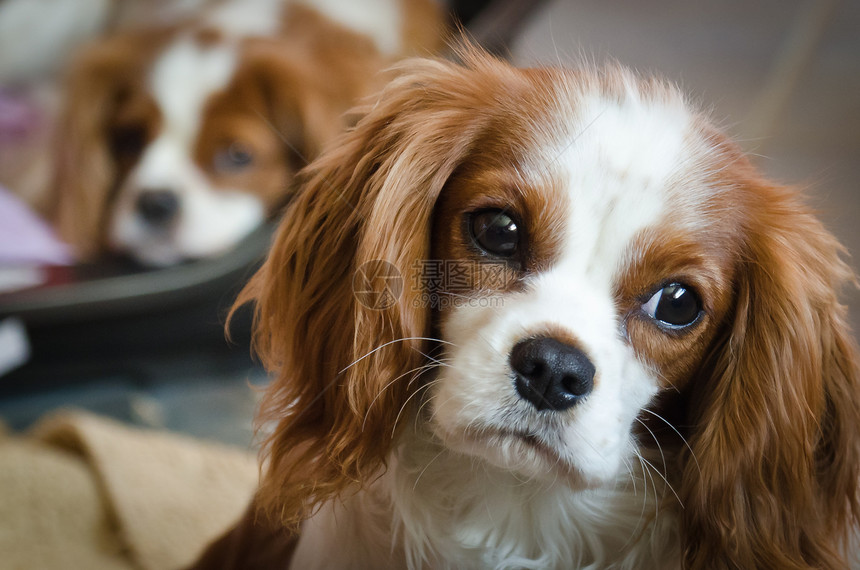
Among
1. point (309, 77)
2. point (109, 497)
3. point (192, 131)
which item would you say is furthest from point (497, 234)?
point (192, 131)

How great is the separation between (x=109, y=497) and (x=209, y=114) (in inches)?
32.3

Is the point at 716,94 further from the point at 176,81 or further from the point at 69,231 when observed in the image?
the point at 69,231

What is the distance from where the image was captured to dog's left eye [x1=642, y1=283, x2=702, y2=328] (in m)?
0.63

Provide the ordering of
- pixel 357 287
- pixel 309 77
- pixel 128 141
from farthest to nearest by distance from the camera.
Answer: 1. pixel 128 141
2. pixel 309 77
3. pixel 357 287

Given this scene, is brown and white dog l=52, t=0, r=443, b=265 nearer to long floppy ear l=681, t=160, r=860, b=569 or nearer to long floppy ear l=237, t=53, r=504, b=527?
long floppy ear l=237, t=53, r=504, b=527

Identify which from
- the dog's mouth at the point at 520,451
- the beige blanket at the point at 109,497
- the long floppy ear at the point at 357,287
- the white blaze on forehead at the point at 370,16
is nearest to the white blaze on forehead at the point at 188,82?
the white blaze on forehead at the point at 370,16

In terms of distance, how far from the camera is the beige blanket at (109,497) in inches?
41.3

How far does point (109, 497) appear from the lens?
1.16 metres

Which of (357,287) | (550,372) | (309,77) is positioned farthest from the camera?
(309,77)

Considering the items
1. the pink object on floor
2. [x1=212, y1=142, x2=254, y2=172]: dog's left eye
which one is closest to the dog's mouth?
[x1=212, y1=142, x2=254, y2=172]: dog's left eye

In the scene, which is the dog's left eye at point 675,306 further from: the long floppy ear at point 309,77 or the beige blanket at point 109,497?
the long floppy ear at point 309,77

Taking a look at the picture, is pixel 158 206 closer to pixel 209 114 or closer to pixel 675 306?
pixel 209 114

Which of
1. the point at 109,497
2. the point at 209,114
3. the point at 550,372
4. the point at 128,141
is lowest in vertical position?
the point at 109,497

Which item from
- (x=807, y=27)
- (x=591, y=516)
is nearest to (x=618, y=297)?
(x=591, y=516)
